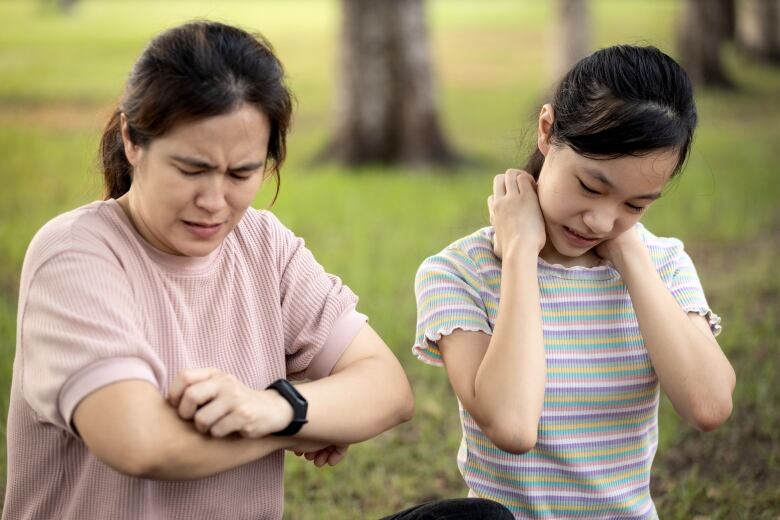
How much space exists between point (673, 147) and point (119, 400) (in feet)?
4.25

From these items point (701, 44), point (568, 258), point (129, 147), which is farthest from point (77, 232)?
point (701, 44)

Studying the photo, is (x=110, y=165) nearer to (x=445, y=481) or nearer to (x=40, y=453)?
(x=40, y=453)

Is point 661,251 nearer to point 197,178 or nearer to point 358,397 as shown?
point 358,397

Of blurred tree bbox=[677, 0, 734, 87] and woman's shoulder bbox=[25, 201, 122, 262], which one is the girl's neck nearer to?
woman's shoulder bbox=[25, 201, 122, 262]

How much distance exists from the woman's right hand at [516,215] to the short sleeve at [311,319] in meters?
0.39

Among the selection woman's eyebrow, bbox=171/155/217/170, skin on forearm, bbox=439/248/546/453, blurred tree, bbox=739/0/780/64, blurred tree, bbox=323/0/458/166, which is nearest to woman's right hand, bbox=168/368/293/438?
woman's eyebrow, bbox=171/155/217/170

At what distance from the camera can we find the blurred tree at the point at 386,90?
8359 mm

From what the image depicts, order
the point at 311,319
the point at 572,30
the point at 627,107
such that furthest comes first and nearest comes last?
the point at 572,30, the point at 311,319, the point at 627,107

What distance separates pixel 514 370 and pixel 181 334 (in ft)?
2.36

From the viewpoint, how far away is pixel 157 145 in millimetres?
1958

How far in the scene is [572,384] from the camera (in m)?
2.33

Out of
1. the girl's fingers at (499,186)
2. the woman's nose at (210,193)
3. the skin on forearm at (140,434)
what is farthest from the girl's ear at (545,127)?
the skin on forearm at (140,434)

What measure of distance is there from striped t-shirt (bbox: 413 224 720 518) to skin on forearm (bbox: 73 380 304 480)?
0.68 meters

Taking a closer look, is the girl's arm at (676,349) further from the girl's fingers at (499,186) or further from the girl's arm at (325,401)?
the girl's arm at (325,401)
